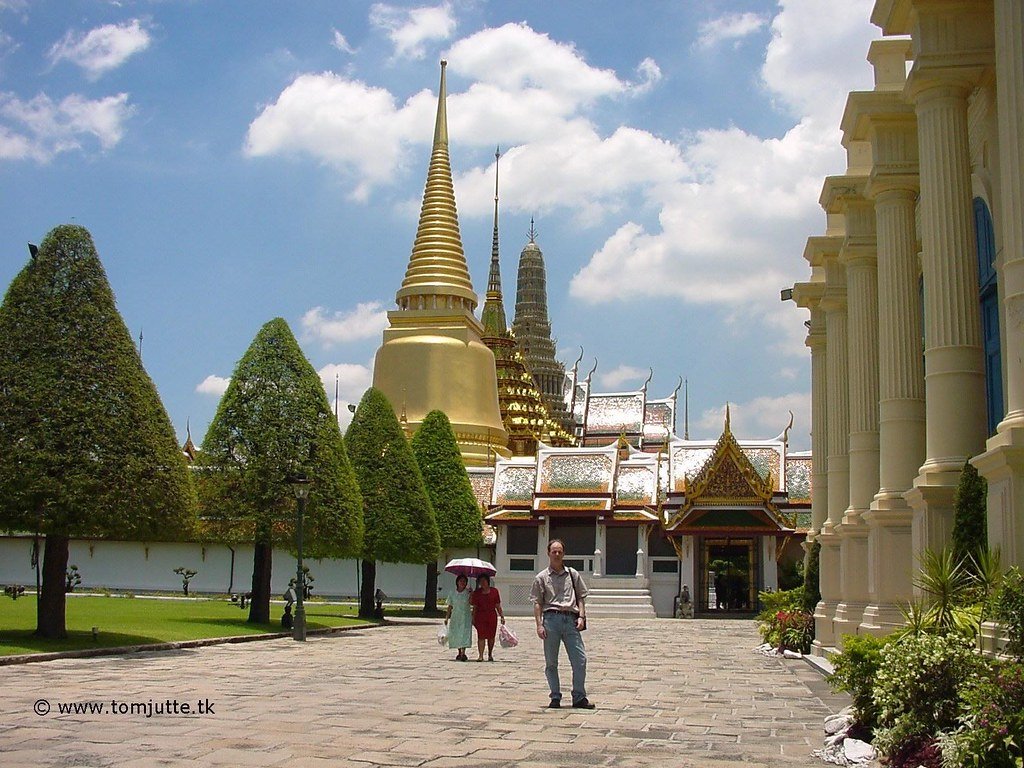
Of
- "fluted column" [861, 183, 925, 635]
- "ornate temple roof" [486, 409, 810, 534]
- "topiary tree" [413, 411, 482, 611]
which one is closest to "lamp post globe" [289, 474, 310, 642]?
"fluted column" [861, 183, 925, 635]

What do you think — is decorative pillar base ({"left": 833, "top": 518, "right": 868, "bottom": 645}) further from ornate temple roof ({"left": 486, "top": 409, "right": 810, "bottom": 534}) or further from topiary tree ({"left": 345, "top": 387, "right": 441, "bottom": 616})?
ornate temple roof ({"left": 486, "top": 409, "right": 810, "bottom": 534})

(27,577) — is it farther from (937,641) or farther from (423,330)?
(937,641)

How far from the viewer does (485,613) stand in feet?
→ 64.6

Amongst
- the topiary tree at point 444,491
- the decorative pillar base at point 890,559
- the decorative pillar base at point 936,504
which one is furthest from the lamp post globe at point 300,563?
the topiary tree at point 444,491

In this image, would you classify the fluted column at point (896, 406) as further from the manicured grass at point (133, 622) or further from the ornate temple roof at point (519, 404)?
the ornate temple roof at point (519, 404)

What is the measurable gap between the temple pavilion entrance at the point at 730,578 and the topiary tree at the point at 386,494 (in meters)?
11.2

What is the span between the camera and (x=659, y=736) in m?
10.2

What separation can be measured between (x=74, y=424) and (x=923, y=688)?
48.4 ft

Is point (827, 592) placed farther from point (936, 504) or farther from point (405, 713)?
point (405, 713)

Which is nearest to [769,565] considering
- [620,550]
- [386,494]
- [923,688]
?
[620,550]

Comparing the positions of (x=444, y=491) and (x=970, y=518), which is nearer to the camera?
(x=970, y=518)

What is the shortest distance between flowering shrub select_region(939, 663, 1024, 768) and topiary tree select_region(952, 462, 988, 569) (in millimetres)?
3813

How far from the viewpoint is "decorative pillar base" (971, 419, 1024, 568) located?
9008 millimetres

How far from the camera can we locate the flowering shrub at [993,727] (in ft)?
22.4
